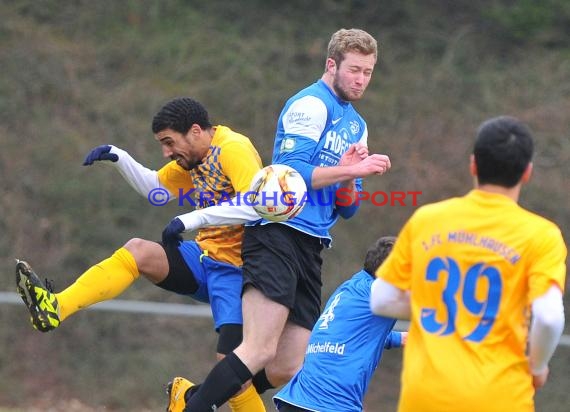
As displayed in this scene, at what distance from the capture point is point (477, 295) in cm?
308

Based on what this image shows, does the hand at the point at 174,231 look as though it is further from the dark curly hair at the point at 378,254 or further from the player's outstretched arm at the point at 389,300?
the player's outstretched arm at the point at 389,300

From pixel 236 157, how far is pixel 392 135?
5.78m

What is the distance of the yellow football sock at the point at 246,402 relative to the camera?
16.7 feet

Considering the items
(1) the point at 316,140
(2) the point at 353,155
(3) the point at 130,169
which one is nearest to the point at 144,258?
(3) the point at 130,169

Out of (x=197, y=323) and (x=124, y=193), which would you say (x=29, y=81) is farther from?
(x=197, y=323)

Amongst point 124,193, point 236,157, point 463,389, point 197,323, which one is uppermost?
point 236,157

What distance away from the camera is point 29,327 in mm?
9570

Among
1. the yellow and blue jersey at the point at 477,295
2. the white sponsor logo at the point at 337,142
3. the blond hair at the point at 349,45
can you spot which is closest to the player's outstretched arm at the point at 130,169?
the white sponsor logo at the point at 337,142

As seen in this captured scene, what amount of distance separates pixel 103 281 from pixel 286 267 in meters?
0.88

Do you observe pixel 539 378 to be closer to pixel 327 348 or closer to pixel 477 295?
pixel 477 295

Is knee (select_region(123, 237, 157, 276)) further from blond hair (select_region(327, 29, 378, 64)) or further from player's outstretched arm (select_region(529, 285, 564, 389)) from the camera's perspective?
Answer: player's outstretched arm (select_region(529, 285, 564, 389))

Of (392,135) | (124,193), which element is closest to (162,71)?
(124,193)

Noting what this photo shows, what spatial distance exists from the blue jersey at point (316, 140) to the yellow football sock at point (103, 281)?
0.79 meters

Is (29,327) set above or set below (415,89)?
below
